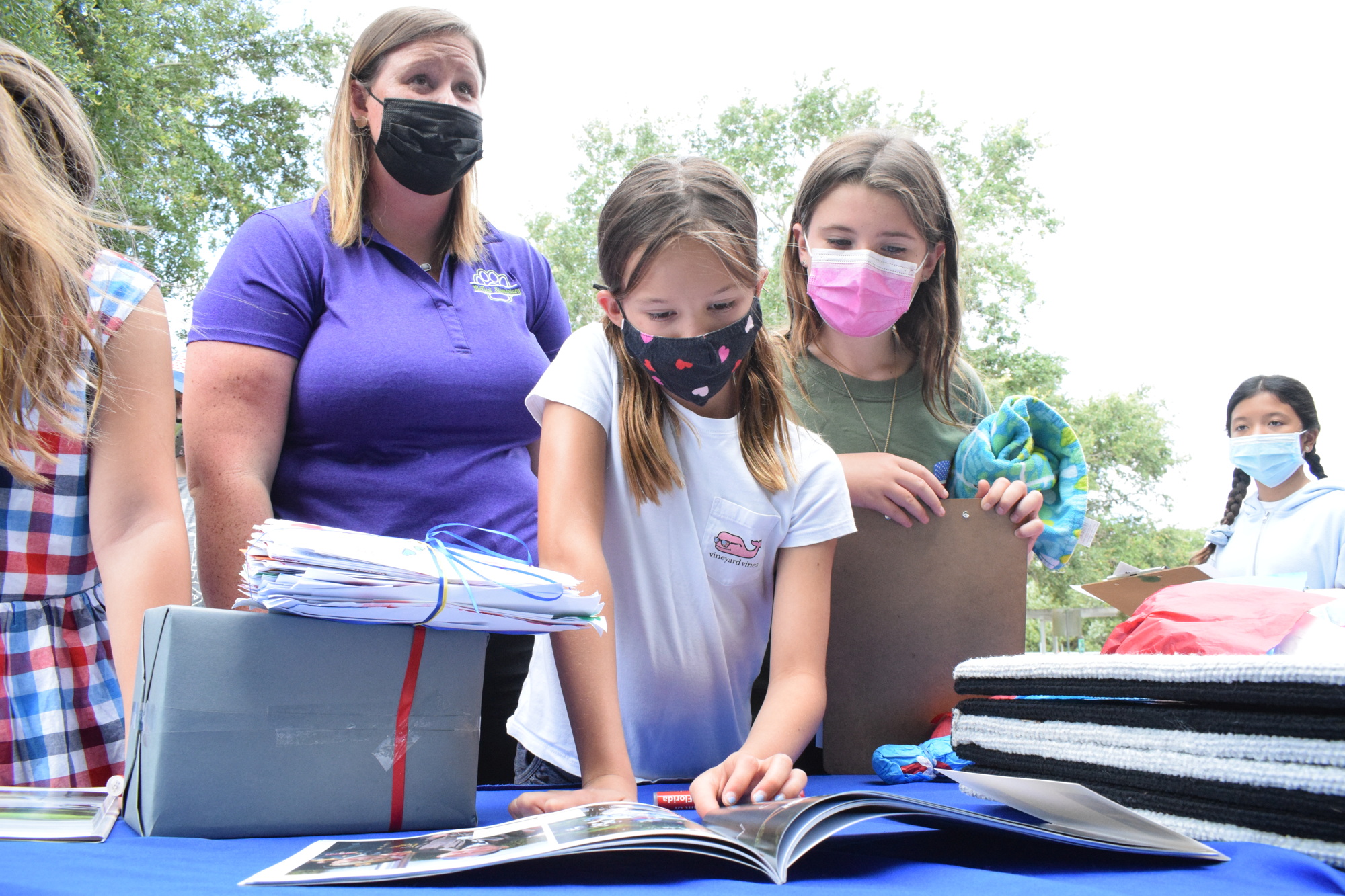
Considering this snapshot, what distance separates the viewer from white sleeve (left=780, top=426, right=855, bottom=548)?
4.83 ft

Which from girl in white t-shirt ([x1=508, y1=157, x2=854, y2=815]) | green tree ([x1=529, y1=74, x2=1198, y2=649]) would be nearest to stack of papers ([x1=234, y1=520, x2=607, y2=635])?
girl in white t-shirt ([x1=508, y1=157, x2=854, y2=815])

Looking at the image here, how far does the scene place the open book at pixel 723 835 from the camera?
0.62m

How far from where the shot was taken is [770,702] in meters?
1.32

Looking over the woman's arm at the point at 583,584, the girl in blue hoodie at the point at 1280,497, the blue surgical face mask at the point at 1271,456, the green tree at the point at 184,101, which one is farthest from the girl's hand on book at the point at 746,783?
the green tree at the point at 184,101

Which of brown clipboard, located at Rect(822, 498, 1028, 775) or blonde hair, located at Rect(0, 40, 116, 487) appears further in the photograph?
brown clipboard, located at Rect(822, 498, 1028, 775)

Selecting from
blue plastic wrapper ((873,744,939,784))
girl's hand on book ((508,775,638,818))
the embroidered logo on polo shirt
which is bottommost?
blue plastic wrapper ((873,744,939,784))

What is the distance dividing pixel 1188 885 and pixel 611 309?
1.12m

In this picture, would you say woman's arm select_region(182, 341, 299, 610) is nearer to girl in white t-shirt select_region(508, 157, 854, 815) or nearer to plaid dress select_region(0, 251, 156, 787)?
plaid dress select_region(0, 251, 156, 787)

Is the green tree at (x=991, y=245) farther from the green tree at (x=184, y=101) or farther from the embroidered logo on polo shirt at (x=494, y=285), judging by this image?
the embroidered logo on polo shirt at (x=494, y=285)

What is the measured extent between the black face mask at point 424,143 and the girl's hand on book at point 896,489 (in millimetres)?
917

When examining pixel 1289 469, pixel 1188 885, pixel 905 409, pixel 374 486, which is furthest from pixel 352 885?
pixel 1289 469

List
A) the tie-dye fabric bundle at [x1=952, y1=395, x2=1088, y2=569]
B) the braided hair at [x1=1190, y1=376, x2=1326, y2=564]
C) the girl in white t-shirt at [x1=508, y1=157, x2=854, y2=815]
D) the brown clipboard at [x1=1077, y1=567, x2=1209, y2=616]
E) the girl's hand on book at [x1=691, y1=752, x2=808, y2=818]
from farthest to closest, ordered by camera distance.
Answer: the braided hair at [x1=1190, y1=376, x2=1326, y2=564] → the brown clipboard at [x1=1077, y1=567, x2=1209, y2=616] → the tie-dye fabric bundle at [x1=952, y1=395, x2=1088, y2=569] → the girl in white t-shirt at [x1=508, y1=157, x2=854, y2=815] → the girl's hand on book at [x1=691, y1=752, x2=808, y2=818]

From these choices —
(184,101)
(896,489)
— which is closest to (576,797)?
Result: (896,489)

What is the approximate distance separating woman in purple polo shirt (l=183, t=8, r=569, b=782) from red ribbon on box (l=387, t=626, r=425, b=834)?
0.60m
